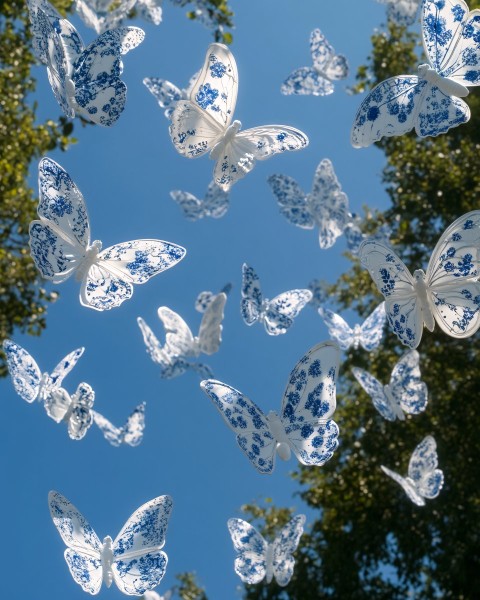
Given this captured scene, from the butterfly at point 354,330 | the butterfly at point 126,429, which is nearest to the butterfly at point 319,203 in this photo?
the butterfly at point 354,330

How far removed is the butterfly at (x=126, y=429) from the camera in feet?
25.1

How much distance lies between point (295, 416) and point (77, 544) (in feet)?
5.38

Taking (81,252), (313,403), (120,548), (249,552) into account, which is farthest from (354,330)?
(81,252)

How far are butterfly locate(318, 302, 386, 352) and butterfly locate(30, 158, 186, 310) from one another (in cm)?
313

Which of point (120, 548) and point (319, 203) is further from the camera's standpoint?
point (319, 203)

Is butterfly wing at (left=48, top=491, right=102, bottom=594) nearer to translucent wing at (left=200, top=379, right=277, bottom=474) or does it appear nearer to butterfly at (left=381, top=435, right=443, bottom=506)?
translucent wing at (left=200, top=379, right=277, bottom=474)

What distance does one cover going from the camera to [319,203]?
7852 mm

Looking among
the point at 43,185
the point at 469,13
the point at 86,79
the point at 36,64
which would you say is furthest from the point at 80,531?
the point at 36,64

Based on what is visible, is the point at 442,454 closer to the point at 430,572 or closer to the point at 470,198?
the point at 430,572

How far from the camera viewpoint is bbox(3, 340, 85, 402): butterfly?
5.92 m

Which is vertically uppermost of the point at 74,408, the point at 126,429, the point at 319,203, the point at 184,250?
the point at 319,203

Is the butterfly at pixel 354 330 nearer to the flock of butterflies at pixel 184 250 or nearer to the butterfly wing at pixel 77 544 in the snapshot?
the flock of butterflies at pixel 184 250

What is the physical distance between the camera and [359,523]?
38.9ft

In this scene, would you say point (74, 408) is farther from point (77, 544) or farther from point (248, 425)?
point (248, 425)
